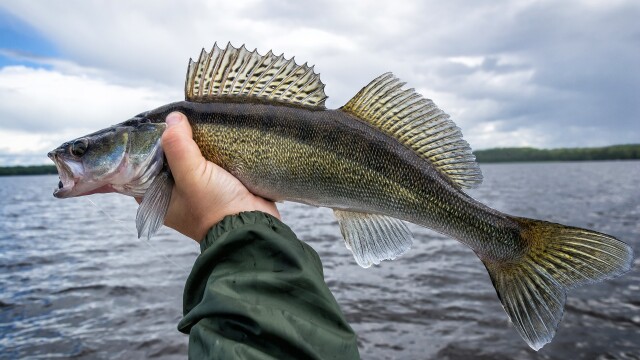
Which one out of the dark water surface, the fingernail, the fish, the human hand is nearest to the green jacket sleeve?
the human hand

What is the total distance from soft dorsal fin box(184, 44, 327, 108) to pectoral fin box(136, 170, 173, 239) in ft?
1.94

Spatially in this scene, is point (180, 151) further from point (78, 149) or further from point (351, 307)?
point (351, 307)

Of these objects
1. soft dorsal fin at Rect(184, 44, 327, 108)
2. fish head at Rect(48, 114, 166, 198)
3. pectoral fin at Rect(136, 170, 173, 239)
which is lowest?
pectoral fin at Rect(136, 170, 173, 239)

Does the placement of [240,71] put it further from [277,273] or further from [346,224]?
[277,273]

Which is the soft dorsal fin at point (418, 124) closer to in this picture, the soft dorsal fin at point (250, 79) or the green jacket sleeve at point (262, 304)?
the soft dorsal fin at point (250, 79)

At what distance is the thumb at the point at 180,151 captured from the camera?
2.94 metres

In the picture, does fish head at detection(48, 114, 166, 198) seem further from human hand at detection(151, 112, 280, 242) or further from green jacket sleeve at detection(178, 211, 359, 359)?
green jacket sleeve at detection(178, 211, 359, 359)

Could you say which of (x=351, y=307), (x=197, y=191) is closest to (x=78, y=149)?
(x=197, y=191)

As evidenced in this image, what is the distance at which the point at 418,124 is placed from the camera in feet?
10.6

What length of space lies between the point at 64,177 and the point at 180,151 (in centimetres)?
97

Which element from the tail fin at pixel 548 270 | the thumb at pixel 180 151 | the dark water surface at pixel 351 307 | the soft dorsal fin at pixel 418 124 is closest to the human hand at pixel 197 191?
the thumb at pixel 180 151

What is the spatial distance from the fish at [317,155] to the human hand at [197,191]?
0.11 metres

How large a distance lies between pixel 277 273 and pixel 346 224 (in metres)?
1.30

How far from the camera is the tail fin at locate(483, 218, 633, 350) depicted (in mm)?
2664
